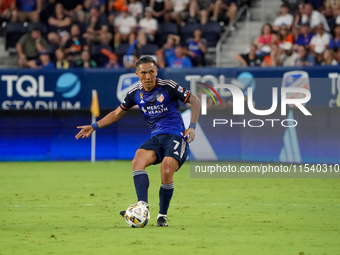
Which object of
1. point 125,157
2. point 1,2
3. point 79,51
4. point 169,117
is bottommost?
point 125,157

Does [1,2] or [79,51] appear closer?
[79,51]

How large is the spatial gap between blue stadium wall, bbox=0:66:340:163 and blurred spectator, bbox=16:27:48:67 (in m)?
1.34

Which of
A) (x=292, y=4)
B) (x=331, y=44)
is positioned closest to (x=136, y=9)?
(x=292, y=4)

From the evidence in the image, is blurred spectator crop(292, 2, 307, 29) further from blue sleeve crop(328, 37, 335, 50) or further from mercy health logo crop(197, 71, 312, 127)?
mercy health logo crop(197, 71, 312, 127)

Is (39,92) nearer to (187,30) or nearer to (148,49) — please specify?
(148,49)

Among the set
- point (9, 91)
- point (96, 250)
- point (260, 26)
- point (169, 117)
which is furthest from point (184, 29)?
point (96, 250)

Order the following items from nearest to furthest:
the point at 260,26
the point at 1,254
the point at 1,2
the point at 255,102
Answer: the point at 1,254
the point at 255,102
the point at 260,26
the point at 1,2

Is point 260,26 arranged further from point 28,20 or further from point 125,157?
point 28,20

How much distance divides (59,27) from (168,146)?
556 inches

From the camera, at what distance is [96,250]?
696 centimetres

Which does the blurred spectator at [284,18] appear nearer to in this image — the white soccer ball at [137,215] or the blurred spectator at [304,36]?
the blurred spectator at [304,36]

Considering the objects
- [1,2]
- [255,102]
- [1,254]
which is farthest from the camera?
[1,2]

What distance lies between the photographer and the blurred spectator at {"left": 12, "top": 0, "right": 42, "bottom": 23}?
22639 millimetres

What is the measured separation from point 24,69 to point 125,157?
3.74 m
